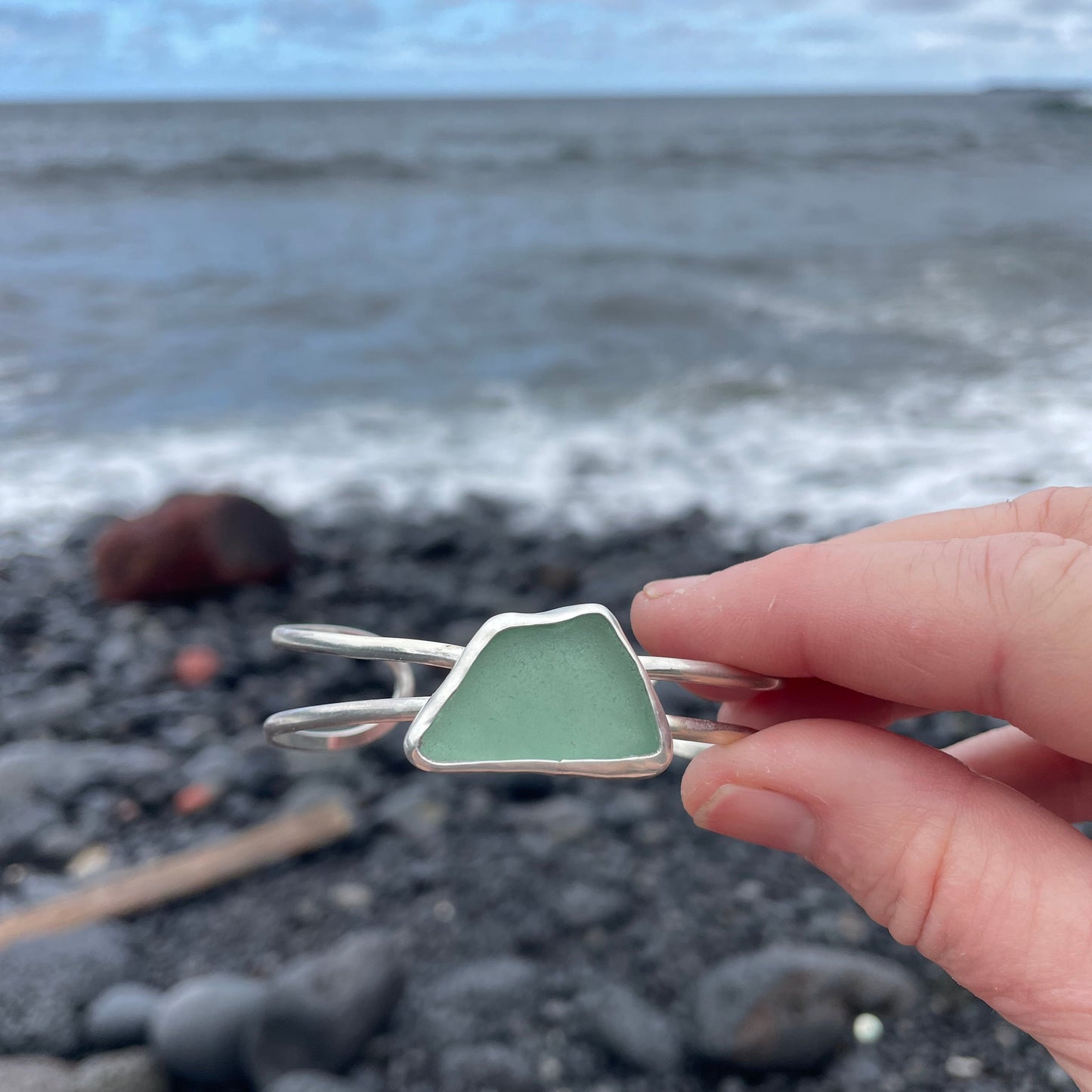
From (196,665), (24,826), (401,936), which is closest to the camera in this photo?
(401,936)

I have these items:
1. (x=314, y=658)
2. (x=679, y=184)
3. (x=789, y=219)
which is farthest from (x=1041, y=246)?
(x=314, y=658)

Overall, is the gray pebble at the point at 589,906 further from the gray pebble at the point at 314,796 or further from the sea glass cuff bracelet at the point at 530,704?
the sea glass cuff bracelet at the point at 530,704

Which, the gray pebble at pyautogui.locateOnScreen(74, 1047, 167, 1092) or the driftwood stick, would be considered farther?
the driftwood stick

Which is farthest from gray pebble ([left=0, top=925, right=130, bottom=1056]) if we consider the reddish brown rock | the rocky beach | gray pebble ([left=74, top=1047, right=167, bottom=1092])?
the reddish brown rock

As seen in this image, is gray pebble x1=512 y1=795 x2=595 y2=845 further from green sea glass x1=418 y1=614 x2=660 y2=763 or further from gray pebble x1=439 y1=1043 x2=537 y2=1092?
green sea glass x1=418 y1=614 x2=660 y2=763

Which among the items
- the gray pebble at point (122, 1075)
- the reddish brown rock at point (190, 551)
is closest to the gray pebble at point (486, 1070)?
the gray pebble at point (122, 1075)

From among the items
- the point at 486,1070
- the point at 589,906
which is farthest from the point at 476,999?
the point at 589,906

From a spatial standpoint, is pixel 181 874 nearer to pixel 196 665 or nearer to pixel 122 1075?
pixel 122 1075

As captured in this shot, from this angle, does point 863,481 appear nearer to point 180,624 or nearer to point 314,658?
point 314,658
